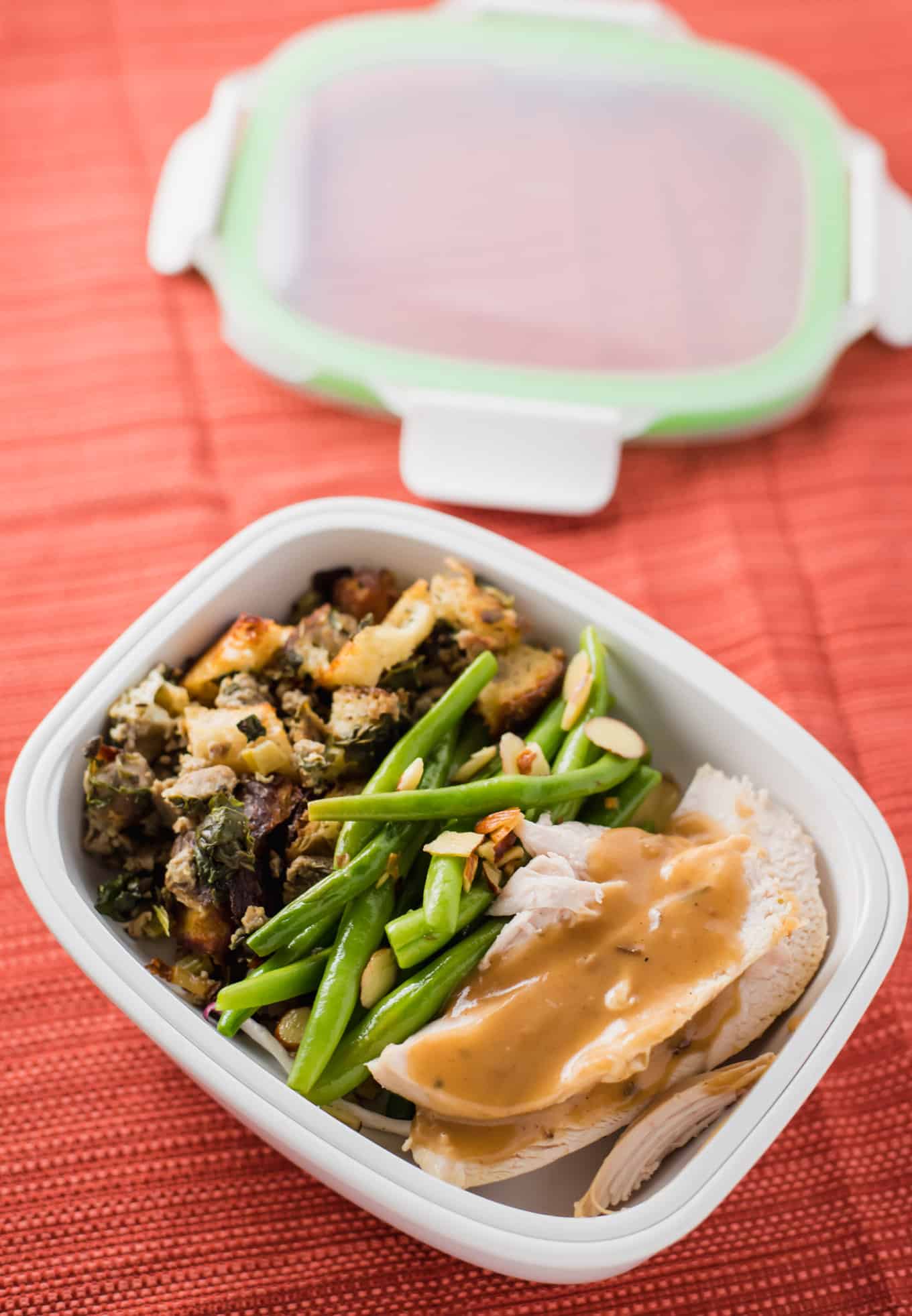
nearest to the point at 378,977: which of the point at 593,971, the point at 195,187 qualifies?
the point at 593,971

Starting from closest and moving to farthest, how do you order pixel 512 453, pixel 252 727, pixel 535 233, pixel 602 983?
pixel 602 983 < pixel 252 727 < pixel 512 453 < pixel 535 233

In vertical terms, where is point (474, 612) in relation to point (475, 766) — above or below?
above

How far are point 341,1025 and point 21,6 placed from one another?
1.94m

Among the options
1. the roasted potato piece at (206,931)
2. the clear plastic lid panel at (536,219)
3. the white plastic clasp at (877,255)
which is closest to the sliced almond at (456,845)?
the roasted potato piece at (206,931)

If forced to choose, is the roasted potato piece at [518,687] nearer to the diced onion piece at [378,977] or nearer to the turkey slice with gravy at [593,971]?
the turkey slice with gravy at [593,971]

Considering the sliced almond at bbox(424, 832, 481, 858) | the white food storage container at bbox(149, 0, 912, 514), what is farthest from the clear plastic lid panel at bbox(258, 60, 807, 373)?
the sliced almond at bbox(424, 832, 481, 858)

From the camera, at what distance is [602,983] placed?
1059 millimetres

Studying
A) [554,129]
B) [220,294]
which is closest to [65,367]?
[220,294]

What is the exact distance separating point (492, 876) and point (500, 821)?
0.17 ft

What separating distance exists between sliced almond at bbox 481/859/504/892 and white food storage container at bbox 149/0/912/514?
70 centimetres

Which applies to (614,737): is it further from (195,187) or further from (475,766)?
(195,187)

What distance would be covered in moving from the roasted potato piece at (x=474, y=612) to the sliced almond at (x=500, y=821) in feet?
0.66

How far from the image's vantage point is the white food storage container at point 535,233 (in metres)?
1.71

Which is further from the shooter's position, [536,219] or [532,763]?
[536,219]
